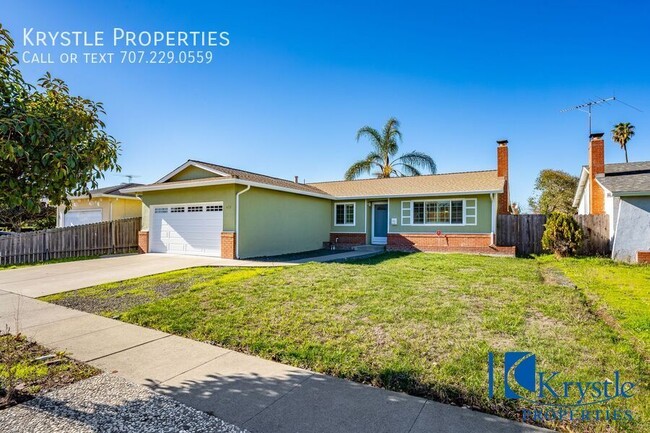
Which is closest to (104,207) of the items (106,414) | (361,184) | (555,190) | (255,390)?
(361,184)

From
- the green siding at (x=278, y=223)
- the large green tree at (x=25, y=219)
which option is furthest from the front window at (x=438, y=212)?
the large green tree at (x=25, y=219)

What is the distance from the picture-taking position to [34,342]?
4.43m

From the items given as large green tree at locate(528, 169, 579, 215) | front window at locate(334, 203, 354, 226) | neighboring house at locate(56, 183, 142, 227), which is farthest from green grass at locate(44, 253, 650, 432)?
large green tree at locate(528, 169, 579, 215)

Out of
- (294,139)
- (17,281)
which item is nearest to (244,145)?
(294,139)

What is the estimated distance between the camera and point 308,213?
1727 cm

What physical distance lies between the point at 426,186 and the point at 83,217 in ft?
63.2

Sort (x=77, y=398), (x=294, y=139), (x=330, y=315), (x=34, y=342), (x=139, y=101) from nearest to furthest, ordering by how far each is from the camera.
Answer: (x=77, y=398)
(x=34, y=342)
(x=330, y=315)
(x=139, y=101)
(x=294, y=139)

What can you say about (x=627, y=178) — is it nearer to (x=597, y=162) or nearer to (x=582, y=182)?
(x=597, y=162)

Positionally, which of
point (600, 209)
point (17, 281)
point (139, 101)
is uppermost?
point (139, 101)

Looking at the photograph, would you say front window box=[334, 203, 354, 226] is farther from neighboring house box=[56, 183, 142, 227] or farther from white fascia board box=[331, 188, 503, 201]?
neighboring house box=[56, 183, 142, 227]

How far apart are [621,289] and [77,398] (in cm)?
992

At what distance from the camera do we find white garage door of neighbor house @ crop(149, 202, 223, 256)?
13.5m

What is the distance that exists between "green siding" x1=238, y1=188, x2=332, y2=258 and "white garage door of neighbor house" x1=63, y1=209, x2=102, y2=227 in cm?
1068

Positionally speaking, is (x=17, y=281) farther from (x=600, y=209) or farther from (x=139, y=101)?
(x=600, y=209)
